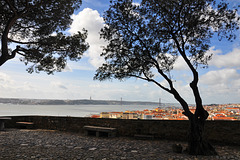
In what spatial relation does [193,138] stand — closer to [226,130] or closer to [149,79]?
[226,130]

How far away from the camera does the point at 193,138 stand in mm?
6820

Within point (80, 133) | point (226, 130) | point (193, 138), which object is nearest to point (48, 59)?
point (80, 133)

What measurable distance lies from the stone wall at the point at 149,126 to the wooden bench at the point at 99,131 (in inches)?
21.0

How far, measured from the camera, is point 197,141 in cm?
669

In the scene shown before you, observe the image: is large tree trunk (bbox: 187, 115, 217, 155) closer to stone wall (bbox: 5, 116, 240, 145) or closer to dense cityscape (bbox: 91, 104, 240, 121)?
stone wall (bbox: 5, 116, 240, 145)

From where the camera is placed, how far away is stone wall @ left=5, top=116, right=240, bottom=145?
27.1 feet

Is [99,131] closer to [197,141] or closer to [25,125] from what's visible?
[197,141]

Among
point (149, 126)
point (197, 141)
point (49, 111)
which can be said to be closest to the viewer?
point (197, 141)

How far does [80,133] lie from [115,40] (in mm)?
6077

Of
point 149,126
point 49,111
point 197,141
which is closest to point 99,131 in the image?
point 149,126

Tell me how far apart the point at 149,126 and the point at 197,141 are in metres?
3.29

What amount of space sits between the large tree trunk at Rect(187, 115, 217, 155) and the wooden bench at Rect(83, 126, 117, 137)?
4.27m

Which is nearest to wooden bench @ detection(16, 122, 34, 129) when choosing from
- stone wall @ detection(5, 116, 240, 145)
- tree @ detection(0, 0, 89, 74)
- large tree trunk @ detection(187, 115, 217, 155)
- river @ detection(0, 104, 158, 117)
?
stone wall @ detection(5, 116, 240, 145)

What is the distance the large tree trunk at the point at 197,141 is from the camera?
21.5 feet
